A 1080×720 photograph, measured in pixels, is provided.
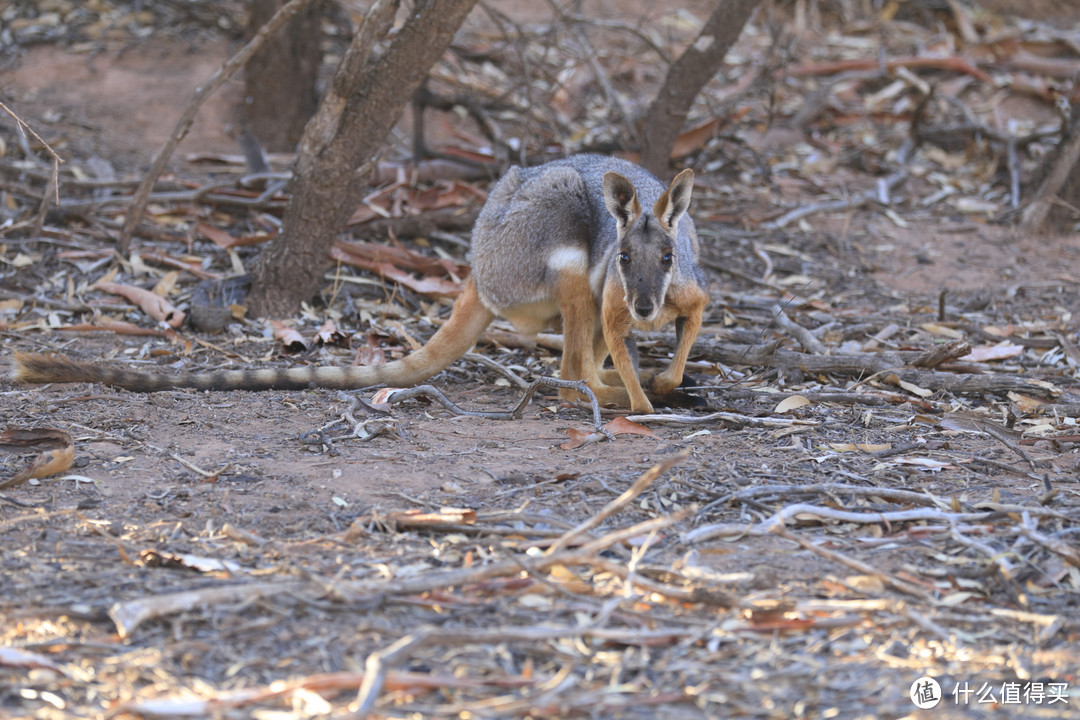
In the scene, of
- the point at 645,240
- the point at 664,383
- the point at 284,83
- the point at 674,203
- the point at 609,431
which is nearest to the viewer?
the point at 609,431

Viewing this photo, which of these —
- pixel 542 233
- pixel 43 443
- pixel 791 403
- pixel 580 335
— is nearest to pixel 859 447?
pixel 791 403

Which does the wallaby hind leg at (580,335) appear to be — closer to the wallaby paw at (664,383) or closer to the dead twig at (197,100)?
the wallaby paw at (664,383)

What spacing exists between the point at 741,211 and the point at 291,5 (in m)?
3.72

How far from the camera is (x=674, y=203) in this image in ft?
14.2

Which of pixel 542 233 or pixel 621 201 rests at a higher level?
pixel 621 201

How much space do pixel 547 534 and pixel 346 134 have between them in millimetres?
3117

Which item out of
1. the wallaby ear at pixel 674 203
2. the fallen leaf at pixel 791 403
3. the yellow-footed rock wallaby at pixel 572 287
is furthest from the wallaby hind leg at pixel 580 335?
the fallen leaf at pixel 791 403

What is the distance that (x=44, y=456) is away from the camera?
3.28 meters

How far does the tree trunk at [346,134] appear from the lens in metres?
5.14

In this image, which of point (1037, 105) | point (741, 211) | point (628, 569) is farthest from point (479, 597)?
point (1037, 105)

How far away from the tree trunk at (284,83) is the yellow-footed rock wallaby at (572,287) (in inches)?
132

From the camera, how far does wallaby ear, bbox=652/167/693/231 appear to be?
4.25 m

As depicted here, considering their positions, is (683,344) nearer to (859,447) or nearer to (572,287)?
(572,287)

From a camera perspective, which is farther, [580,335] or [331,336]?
[331,336]
